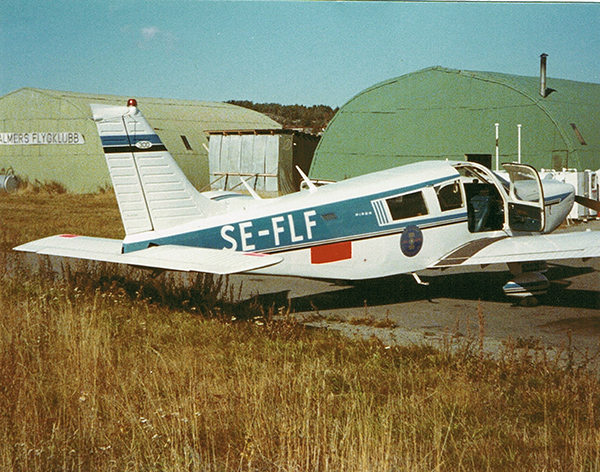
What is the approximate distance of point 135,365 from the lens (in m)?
6.41

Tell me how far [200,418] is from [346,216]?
5142mm

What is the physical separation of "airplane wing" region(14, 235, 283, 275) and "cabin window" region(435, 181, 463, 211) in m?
3.14

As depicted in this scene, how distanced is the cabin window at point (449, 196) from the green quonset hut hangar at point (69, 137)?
20004mm

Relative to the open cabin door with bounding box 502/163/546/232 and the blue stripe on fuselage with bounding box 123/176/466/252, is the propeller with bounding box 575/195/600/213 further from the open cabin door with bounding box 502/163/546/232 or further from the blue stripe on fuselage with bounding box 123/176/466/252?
the blue stripe on fuselage with bounding box 123/176/466/252

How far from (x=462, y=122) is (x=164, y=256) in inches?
720

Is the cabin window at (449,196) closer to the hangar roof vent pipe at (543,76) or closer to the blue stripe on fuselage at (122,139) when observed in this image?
the blue stripe on fuselage at (122,139)

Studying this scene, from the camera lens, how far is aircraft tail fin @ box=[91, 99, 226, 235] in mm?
8992

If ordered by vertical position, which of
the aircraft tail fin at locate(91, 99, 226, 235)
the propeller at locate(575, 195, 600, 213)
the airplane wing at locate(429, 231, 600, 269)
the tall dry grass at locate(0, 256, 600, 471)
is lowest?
the tall dry grass at locate(0, 256, 600, 471)

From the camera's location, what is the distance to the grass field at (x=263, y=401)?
4434mm

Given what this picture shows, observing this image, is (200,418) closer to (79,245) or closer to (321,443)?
(321,443)

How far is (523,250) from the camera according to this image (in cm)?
985

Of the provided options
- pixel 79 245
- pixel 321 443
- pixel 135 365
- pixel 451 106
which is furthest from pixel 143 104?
pixel 321 443

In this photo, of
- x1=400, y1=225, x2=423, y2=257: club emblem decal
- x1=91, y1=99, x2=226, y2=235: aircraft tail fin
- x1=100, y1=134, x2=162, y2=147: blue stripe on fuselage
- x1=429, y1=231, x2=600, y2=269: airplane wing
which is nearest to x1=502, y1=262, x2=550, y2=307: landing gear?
x1=429, y1=231, x2=600, y2=269: airplane wing

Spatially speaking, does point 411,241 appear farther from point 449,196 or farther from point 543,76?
point 543,76
